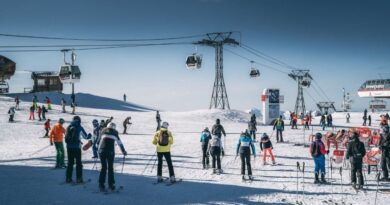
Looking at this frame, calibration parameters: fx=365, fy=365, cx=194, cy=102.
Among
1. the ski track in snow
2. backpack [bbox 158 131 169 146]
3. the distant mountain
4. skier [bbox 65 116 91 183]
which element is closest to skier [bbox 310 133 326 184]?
the ski track in snow

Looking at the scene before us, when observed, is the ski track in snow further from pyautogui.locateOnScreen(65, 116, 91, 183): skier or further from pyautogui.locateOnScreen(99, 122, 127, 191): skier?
pyautogui.locateOnScreen(99, 122, 127, 191): skier

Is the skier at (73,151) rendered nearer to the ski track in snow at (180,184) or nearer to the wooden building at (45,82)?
the ski track in snow at (180,184)

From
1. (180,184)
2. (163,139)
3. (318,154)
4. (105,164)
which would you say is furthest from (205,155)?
(105,164)

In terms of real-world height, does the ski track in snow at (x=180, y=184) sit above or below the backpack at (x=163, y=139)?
below

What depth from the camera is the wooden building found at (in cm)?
5856

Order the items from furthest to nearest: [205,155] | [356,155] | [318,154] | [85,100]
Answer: [85,100] → [205,155] → [318,154] → [356,155]

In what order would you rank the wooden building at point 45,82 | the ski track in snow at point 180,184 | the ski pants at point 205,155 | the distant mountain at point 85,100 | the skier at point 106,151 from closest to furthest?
the ski track in snow at point 180,184, the skier at point 106,151, the ski pants at point 205,155, the distant mountain at point 85,100, the wooden building at point 45,82

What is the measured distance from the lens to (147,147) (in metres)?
21.4

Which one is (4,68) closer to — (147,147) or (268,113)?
(268,113)

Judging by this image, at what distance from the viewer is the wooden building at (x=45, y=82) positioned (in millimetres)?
58562

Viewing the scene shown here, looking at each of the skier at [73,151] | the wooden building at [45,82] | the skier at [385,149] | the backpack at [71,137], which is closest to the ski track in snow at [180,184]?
the skier at [73,151]

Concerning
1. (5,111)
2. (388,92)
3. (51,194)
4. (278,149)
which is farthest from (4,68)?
(388,92)

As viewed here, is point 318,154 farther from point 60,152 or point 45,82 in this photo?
point 45,82

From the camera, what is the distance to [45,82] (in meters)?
59.0
